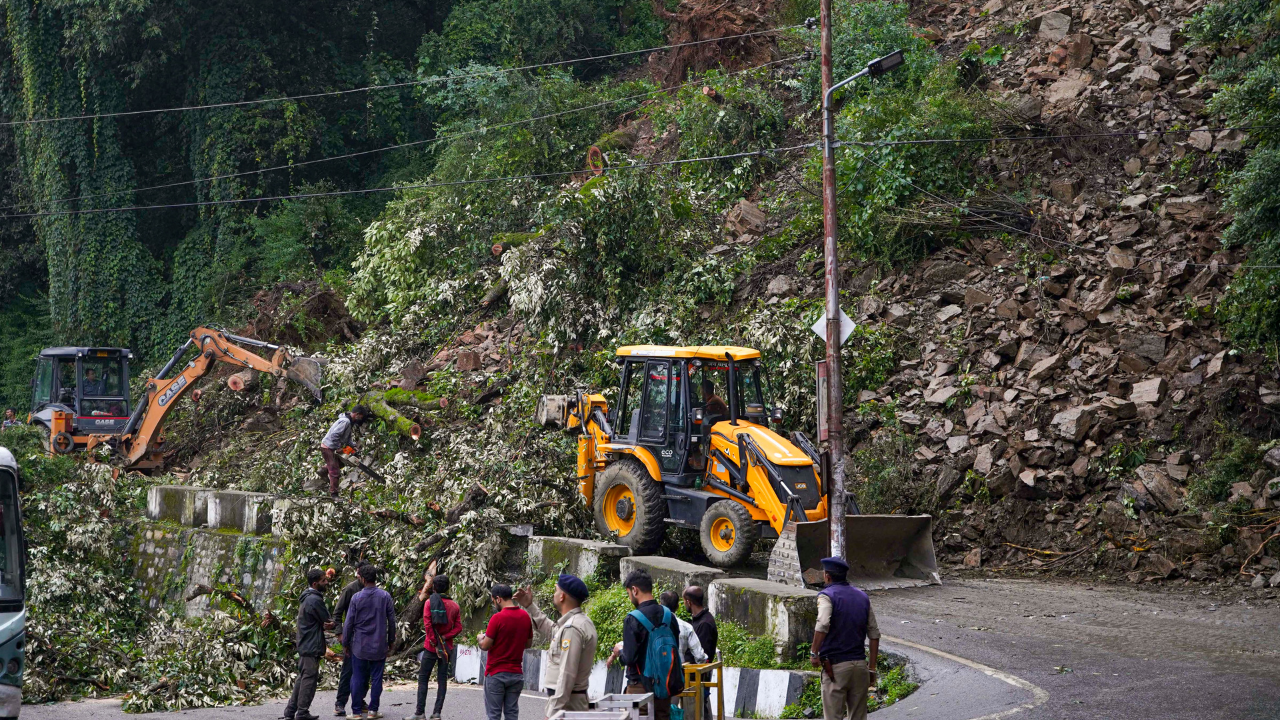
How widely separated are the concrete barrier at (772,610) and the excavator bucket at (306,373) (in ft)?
36.7

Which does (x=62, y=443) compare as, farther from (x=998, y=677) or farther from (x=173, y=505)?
(x=998, y=677)

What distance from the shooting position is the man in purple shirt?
998 centimetres

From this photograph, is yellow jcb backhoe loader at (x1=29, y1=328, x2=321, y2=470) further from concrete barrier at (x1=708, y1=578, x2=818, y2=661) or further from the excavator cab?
concrete barrier at (x1=708, y1=578, x2=818, y2=661)

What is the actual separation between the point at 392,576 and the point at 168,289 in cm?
2317

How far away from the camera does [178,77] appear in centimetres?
3359

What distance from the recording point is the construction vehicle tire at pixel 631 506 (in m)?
13.5

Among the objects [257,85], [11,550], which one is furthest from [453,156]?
[11,550]

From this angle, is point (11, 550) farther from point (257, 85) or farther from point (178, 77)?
point (178, 77)

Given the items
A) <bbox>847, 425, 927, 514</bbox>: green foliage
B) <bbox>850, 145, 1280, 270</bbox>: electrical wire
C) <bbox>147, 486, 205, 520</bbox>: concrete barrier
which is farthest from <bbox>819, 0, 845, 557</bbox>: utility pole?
<bbox>147, 486, 205, 520</bbox>: concrete barrier

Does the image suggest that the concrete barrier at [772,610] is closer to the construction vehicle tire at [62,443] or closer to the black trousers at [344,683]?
the black trousers at [344,683]

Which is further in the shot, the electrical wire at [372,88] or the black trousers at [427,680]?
the electrical wire at [372,88]

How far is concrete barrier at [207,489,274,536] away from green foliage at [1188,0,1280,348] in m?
13.5

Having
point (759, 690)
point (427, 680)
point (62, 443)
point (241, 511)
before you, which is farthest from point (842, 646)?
point (62, 443)

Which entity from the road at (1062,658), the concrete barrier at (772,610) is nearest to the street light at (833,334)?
the road at (1062,658)
